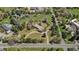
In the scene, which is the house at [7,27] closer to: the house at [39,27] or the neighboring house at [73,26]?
the house at [39,27]

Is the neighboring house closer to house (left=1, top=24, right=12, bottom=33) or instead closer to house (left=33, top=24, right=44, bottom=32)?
house (left=33, top=24, right=44, bottom=32)

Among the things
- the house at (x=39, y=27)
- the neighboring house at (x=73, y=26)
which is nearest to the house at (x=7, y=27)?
the house at (x=39, y=27)

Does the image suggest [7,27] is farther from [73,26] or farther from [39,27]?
[73,26]

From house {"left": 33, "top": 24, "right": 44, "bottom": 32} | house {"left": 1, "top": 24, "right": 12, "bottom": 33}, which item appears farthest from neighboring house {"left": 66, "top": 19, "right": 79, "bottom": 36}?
house {"left": 1, "top": 24, "right": 12, "bottom": 33}

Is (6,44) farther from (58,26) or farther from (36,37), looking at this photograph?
(58,26)
